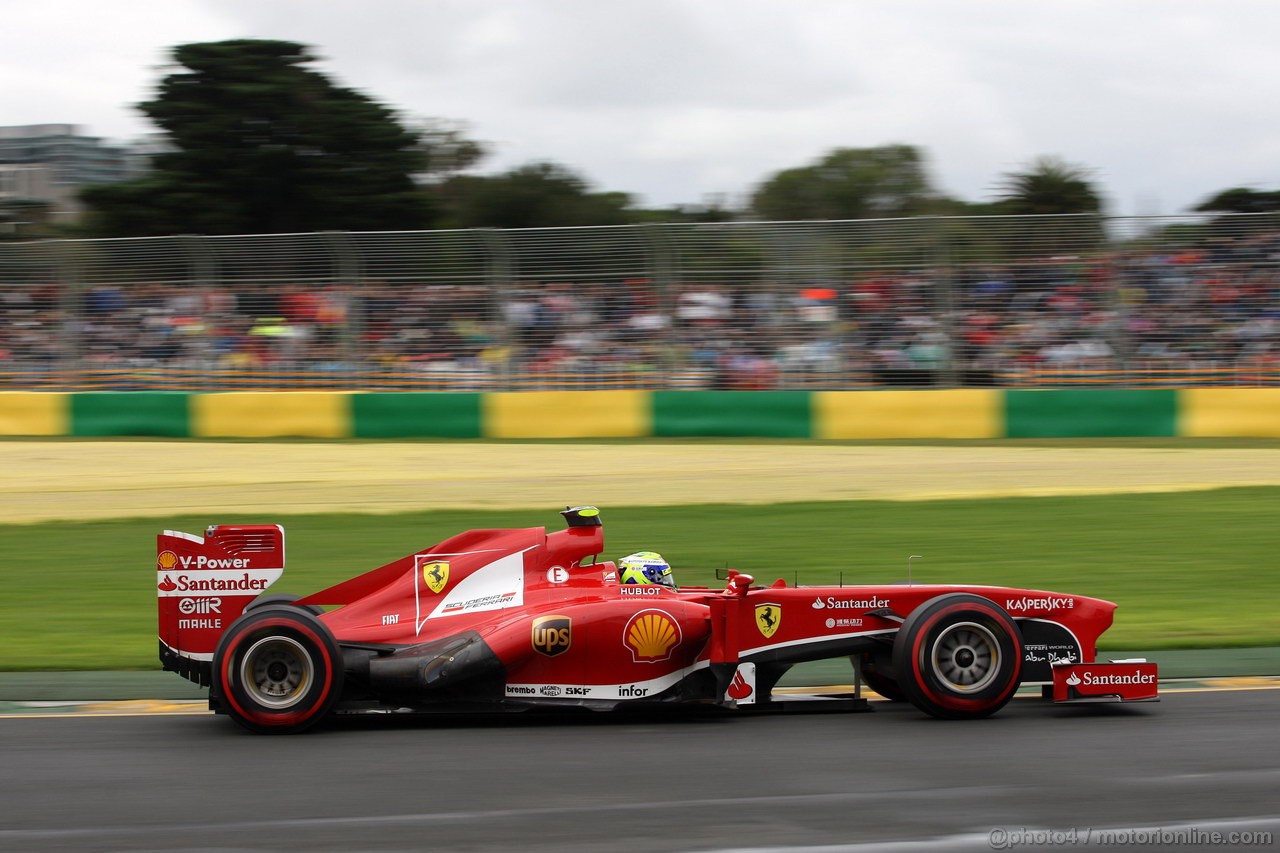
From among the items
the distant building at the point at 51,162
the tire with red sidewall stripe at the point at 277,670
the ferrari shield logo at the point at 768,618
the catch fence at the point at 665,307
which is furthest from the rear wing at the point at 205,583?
the distant building at the point at 51,162

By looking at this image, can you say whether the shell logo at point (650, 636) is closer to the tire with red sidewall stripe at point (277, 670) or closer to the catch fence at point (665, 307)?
the tire with red sidewall stripe at point (277, 670)

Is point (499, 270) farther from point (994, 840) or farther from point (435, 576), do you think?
point (994, 840)

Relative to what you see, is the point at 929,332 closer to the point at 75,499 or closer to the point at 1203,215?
the point at 1203,215

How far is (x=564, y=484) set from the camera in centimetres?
1327

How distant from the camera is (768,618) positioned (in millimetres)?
5238

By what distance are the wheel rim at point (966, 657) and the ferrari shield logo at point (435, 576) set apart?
6.29 ft

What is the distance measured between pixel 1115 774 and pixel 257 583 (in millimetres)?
3194

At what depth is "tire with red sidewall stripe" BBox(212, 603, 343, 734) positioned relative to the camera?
5.01 meters

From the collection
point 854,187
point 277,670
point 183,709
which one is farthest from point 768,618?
point 854,187

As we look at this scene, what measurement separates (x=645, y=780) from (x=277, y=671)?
151cm

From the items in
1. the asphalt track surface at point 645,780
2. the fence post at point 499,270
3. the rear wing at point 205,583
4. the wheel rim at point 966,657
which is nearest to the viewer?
the asphalt track surface at point 645,780

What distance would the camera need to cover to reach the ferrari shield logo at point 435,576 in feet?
18.1

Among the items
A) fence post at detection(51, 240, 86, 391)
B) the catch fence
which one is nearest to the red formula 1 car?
the catch fence

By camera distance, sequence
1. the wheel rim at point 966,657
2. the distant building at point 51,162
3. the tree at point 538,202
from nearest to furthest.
→ the wheel rim at point 966,657 → the tree at point 538,202 → the distant building at point 51,162
